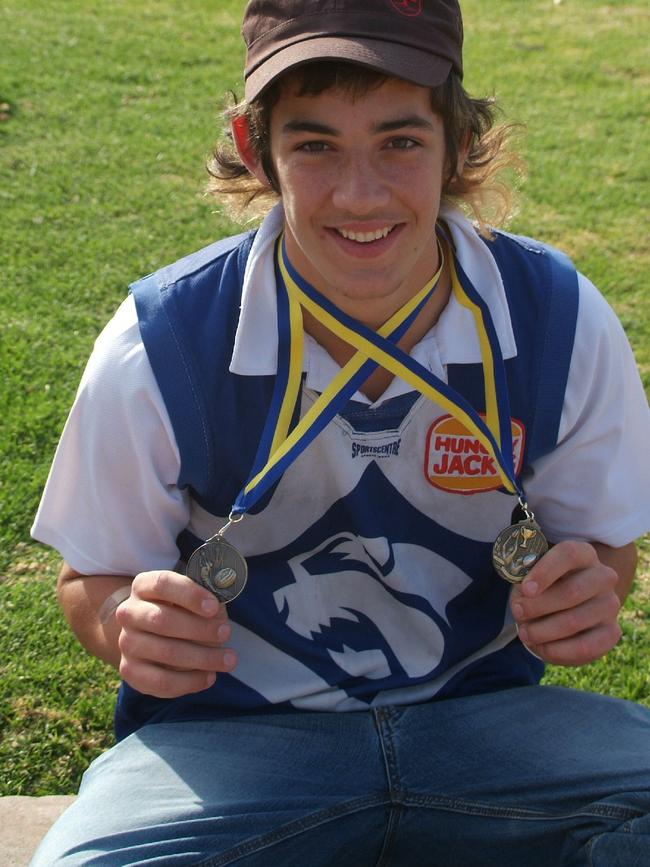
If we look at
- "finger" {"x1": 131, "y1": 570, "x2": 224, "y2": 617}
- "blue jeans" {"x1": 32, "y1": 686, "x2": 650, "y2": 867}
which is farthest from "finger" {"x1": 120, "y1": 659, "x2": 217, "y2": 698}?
"blue jeans" {"x1": 32, "y1": 686, "x2": 650, "y2": 867}

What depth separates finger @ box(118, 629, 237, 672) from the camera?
2139 millimetres

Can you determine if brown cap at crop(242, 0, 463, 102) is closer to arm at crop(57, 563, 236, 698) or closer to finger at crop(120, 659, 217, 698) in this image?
arm at crop(57, 563, 236, 698)

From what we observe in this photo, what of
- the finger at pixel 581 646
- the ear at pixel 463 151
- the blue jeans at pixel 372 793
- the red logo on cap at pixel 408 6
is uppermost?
the red logo on cap at pixel 408 6

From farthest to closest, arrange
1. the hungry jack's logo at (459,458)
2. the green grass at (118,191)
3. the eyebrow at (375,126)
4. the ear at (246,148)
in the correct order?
the green grass at (118,191)
the ear at (246,148)
the hungry jack's logo at (459,458)
the eyebrow at (375,126)

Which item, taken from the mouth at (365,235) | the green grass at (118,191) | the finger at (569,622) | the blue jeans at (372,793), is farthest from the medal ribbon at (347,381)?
the green grass at (118,191)

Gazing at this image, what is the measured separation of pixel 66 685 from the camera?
316 cm

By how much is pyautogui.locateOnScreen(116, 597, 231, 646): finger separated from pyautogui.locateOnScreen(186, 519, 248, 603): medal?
0.06 m

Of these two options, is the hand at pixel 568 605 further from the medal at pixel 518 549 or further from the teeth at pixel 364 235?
the teeth at pixel 364 235

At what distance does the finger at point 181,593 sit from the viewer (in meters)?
2.11

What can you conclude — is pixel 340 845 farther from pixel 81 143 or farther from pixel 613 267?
pixel 81 143

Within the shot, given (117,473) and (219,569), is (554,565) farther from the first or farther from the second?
(117,473)

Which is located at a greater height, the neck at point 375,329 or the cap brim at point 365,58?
the cap brim at point 365,58

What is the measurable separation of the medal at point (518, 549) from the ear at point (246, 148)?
3.01ft

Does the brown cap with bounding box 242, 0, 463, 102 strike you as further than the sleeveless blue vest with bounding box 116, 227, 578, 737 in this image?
No
